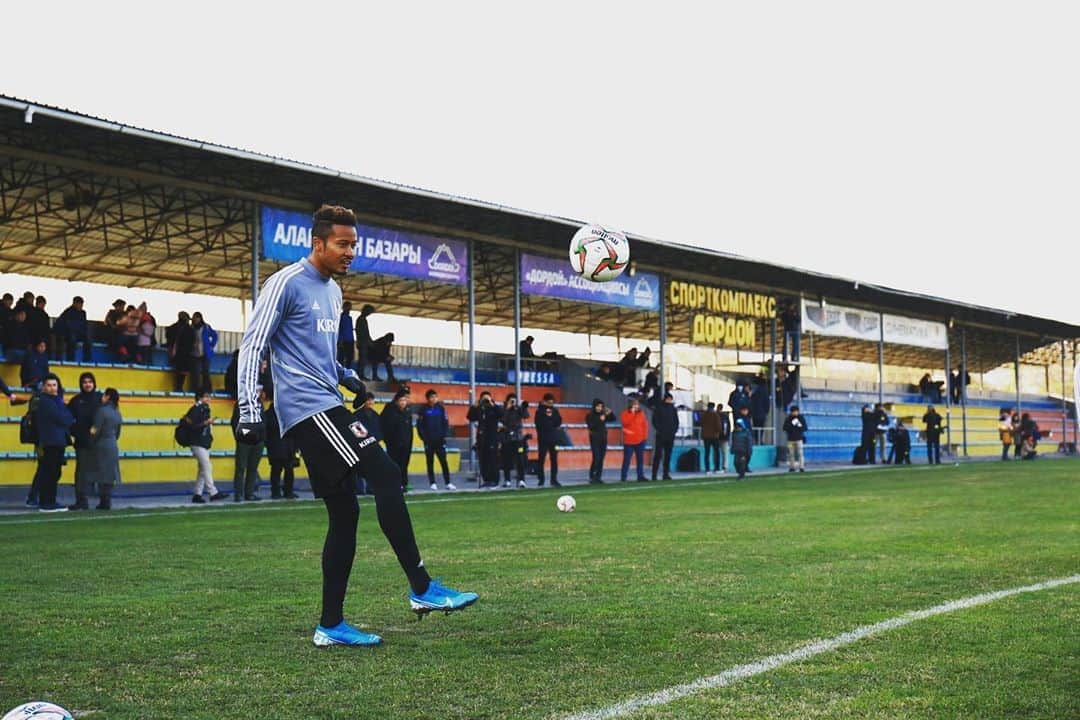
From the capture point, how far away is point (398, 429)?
2089 centimetres

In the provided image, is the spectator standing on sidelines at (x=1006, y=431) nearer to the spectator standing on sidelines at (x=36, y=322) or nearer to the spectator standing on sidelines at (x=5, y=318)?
the spectator standing on sidelines at (x=36, y=322)

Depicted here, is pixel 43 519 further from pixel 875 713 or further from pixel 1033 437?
pixel 1033 437

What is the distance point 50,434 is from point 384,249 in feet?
32.5

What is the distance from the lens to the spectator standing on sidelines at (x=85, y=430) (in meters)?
17.4

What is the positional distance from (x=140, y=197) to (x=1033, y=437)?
30.1m

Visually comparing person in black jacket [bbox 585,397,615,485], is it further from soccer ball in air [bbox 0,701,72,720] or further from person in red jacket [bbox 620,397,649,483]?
soccer ball in air [bbox 0,701,72,720]

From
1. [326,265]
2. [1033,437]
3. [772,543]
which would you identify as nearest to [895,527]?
[772,543]

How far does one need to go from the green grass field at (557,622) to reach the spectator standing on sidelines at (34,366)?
748 cm

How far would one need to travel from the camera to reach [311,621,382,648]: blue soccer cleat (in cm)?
560

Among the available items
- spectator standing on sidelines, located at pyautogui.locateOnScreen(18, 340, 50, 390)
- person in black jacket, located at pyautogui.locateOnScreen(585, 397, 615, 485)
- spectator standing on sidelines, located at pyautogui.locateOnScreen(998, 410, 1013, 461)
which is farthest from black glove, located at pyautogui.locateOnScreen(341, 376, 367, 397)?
spectator standing on sidelines, located at pyautogui.locateOnScreen(998, 410, 1013, 461)

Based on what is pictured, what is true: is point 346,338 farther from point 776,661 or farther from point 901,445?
point 776,661

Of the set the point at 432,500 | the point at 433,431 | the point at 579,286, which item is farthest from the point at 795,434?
the point at 432,500

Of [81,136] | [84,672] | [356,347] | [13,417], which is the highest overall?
[81,136]

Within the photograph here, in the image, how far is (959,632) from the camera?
5730 mm
